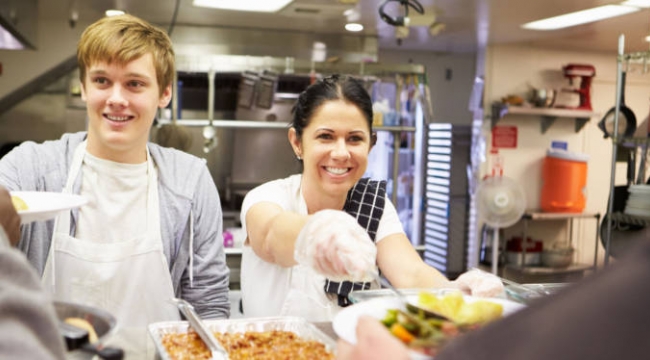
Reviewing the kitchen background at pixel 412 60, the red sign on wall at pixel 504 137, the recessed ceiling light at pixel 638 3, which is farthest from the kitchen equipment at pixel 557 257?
the recessed ceiling light at pixel 638 3

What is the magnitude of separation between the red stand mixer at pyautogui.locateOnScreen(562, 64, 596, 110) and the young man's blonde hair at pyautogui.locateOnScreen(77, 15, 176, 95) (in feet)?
19.6

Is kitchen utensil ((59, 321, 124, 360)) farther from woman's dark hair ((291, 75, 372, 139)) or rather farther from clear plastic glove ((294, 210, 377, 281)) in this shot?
woman's dark hair ((291, 75, 372, 139))

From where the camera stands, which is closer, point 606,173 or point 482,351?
point 482,351

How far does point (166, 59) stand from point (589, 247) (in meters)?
6.84

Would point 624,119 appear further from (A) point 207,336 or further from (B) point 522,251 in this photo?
(A) point 207,336

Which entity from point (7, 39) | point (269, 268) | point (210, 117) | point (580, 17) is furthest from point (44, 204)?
point (580, 17)

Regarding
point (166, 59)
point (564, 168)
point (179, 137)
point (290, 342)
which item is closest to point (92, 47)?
point (166, 59)

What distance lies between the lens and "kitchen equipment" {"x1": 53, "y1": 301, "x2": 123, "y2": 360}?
836 millimetres

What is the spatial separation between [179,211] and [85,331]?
110 centimetres

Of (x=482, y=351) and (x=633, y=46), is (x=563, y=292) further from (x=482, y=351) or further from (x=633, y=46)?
(x=633, y=46)

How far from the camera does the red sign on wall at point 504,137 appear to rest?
7.08 m

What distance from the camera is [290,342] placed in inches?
53.2

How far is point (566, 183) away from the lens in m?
6.83

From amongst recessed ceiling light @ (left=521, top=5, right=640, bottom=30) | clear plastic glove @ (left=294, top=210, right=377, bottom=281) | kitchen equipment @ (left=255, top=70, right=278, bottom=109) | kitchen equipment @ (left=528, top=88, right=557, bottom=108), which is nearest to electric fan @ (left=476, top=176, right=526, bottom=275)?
kitchen equipment @ (left=528, top=88, right=557, bottom=108)
